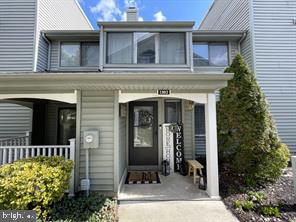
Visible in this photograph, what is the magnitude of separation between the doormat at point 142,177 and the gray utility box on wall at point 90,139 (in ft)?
5.89

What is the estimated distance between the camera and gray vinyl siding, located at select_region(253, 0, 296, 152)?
7191mm

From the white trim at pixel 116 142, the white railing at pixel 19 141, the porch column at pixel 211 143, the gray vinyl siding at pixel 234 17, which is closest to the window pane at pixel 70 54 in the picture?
the white railing at pixel 19 141

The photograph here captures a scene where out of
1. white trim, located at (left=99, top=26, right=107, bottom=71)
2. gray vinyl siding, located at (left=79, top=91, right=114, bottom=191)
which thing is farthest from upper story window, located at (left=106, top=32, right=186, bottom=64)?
gray vinyl siding, located at (left=79, top=91, right=114, bottom=191)

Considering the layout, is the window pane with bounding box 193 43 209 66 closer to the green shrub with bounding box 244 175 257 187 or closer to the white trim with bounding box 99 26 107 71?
the white trim with bounding box 99 26 107 71

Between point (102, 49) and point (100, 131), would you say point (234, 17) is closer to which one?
point (102, 49)

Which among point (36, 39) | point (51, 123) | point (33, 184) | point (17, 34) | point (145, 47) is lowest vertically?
point (33, 184)

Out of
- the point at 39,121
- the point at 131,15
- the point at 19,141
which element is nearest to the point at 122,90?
the point at 19,141

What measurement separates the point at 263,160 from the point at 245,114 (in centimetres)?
125

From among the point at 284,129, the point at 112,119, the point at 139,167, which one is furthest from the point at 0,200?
the point at 284,129

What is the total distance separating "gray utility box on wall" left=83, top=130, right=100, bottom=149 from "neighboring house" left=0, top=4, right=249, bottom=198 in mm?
24

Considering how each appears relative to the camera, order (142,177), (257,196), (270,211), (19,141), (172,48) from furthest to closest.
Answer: (172,48)
(19,141)
(142,177)
(257,196)
(270,211)

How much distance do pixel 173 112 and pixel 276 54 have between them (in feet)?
16.9

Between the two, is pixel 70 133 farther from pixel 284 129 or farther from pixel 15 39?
pixel 284 129

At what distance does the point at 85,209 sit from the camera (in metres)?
3.41
